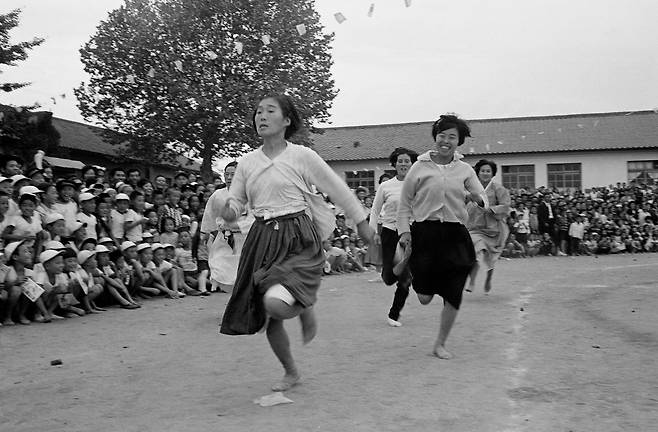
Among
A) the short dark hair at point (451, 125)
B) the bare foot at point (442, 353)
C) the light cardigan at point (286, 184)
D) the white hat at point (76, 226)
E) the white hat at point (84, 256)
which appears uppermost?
the short dark hair at point (451, 125)

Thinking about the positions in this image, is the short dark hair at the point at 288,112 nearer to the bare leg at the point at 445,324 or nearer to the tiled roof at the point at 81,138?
the bare leg at the point at 445,324

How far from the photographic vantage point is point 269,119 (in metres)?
5.09

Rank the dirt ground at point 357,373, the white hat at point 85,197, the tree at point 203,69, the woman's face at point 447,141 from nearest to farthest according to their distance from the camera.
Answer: the dirt ground at point 357,373, the woman's face at point 447,141, the white hat at point 85,197, the tree at point 203,69

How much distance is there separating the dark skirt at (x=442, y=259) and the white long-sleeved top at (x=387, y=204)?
3.00 meters

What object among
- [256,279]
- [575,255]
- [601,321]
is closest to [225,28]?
[575,255]

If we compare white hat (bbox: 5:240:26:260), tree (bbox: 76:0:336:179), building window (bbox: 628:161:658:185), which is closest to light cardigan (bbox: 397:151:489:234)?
white hat (bbox: 5:240:26:260)

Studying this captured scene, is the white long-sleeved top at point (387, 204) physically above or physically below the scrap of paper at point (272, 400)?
above

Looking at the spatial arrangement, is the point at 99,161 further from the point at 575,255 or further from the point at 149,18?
the point at 575,255

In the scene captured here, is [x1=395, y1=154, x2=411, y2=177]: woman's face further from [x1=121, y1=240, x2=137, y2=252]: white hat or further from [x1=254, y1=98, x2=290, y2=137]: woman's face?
[x1=121, y1=240, x2=137, y2=252]: white hat

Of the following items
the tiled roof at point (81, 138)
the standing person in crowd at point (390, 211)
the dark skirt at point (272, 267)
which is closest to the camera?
the dark skirt at point (272, 267)

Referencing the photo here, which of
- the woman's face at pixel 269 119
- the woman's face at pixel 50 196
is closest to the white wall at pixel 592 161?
the woman's face at pixel 50 196

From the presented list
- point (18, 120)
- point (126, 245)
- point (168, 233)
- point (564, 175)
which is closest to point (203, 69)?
point (18, 120)

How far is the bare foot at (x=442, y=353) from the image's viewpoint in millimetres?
6082

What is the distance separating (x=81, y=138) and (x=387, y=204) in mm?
34731
